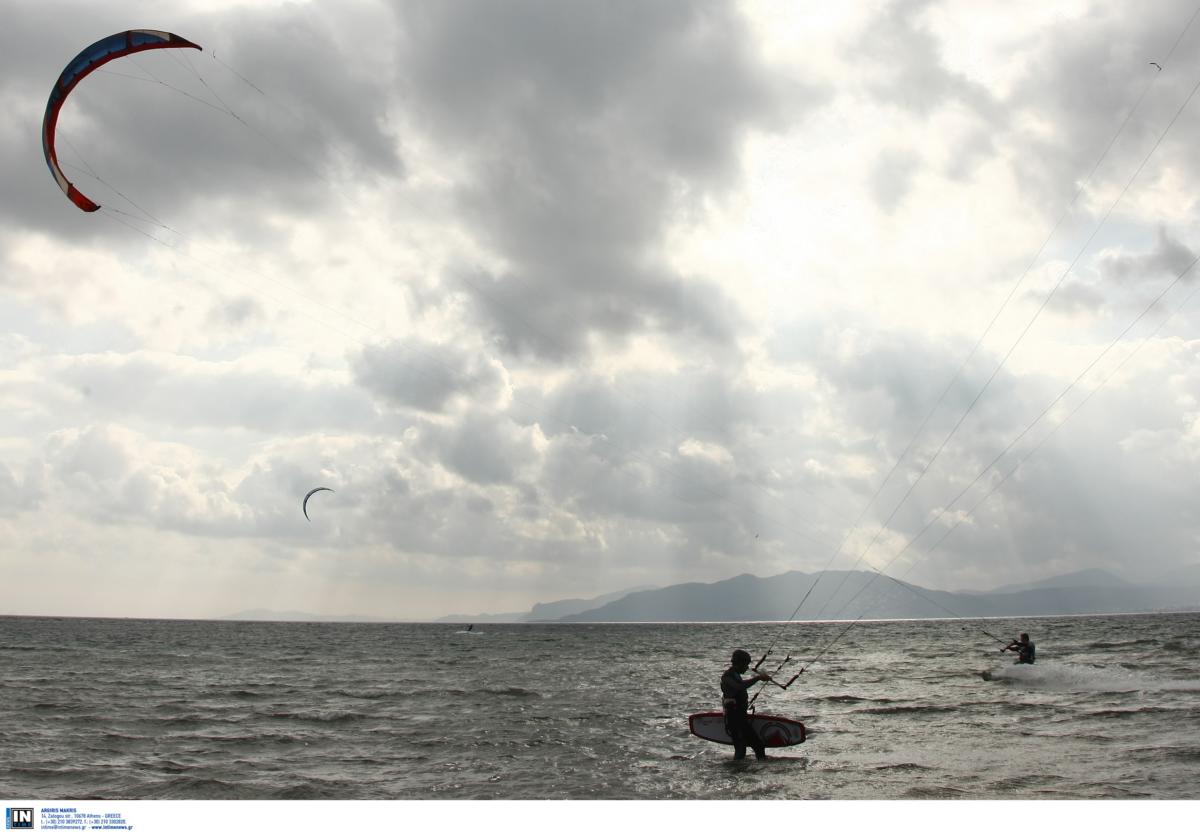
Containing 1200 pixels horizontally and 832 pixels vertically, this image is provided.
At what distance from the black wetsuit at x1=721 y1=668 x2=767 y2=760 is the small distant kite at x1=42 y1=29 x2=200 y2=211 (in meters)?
16.2

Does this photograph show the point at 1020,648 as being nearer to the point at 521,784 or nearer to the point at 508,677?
the point at 508,677

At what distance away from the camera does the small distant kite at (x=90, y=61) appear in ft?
59.7

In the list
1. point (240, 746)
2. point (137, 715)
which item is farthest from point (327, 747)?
point (137, 715)

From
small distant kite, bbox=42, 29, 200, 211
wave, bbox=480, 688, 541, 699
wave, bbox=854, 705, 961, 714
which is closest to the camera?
small distant kite, bbox=42, 29, 200, 211

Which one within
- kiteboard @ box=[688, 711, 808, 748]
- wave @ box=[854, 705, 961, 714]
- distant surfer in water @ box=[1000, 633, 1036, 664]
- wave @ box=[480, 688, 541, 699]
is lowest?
wave @ box=[480, 688, 541, 699]

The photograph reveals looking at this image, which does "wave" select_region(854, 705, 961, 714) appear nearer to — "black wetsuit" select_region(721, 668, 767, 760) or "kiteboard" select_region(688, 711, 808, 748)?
"kiteboard" select_region(688, 711, 808, 748)

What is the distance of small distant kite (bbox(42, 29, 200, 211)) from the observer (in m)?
18.2

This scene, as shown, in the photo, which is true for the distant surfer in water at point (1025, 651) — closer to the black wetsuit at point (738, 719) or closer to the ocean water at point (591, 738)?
the ocean water at point (591, 738)

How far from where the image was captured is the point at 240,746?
56.4 ft

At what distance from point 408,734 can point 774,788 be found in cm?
921
